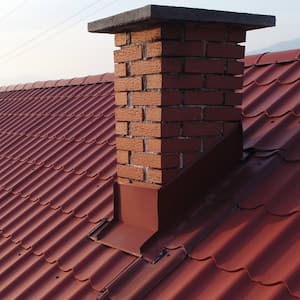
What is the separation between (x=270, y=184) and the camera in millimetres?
2588

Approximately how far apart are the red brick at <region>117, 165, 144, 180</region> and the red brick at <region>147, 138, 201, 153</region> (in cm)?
17

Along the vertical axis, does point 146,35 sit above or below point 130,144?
above

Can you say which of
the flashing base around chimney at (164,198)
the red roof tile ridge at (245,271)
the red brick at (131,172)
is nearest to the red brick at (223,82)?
the flashing base around chimney at (164,198)

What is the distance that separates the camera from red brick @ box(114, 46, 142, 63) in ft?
8.94

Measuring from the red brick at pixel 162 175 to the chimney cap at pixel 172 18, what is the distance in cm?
80

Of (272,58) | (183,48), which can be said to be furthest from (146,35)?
(272,58)

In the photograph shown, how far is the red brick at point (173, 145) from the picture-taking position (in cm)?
262

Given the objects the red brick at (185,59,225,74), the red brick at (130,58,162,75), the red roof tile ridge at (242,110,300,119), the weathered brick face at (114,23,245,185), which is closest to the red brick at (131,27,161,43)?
the weathered brick face at (114,23,245,185)

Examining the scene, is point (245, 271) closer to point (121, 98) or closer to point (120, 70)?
point (121, 98)

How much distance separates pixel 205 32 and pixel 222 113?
48 centimetres

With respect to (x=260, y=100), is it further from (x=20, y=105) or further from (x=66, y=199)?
(x=20, y=105)

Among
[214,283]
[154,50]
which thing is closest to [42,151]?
[154,50]

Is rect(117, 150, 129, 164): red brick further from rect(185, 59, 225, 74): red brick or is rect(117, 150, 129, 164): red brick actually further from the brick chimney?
rect(185, 59, 225, 74): red brick

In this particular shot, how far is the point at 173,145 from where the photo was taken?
264 cm
